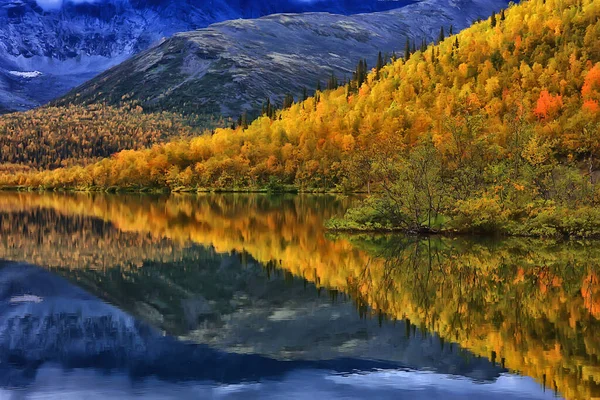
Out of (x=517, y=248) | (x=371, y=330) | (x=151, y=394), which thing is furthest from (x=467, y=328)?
(x=517, y=248)

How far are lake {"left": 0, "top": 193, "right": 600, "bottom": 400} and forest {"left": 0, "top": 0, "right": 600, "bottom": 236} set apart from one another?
6.26m

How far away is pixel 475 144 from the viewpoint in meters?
62.9

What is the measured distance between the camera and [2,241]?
6278 centimetres

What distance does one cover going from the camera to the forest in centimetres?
5734

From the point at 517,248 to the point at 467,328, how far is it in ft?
79.1

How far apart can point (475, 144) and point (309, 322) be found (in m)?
39.1

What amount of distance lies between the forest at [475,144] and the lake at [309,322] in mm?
6258

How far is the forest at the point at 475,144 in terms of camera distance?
5734 centimetres

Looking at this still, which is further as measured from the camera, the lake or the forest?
the forest

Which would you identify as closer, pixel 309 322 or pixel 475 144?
pixel 309 322

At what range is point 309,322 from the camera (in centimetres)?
2784

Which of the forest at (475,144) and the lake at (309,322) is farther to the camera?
the forest at (475,144)

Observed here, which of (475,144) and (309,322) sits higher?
(475,144)

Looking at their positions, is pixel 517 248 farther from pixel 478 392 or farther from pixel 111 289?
pixel 478 392
